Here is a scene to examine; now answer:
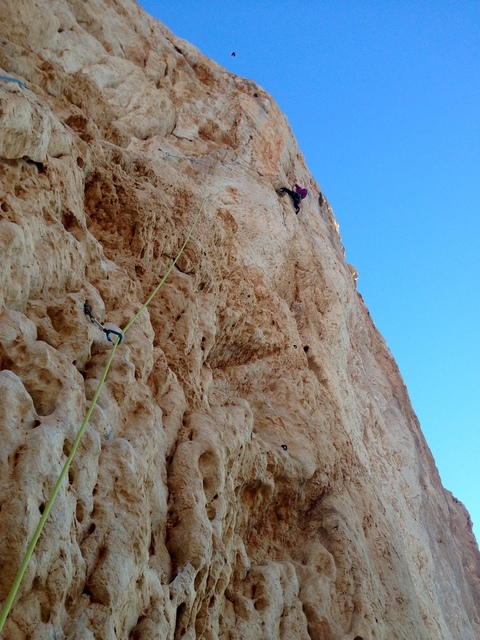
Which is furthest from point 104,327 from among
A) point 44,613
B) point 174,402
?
point 44,613

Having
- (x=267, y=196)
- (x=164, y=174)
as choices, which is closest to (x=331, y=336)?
(x=267, y=196)

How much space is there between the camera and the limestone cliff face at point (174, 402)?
395 cm

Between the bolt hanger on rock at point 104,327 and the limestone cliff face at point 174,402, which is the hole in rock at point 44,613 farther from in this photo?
the bolt hanger on rock at point 104,327

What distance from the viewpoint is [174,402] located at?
236 inches

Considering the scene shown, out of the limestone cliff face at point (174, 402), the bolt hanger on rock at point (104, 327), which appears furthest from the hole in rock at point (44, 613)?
the bolt hanger on rock at point (104, 327)

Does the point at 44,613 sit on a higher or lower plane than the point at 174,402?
lower

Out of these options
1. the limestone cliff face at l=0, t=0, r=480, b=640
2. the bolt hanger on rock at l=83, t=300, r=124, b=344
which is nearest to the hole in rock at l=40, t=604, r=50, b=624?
the limestone cliff face at l=0, t=0, r=480, b=640

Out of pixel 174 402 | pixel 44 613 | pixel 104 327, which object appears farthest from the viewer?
pixel 174 402

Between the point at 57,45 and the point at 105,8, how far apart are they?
2.92m

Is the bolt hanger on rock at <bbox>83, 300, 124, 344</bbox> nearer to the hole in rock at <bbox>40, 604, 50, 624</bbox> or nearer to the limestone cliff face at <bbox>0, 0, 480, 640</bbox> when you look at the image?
the limestone cliff face at <bbox>0, 0, 480, 640</bbox>

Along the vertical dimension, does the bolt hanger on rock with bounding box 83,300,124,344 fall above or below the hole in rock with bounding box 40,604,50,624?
above

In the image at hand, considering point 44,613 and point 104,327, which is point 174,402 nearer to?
point 104,327

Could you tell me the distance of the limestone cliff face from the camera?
3953 mm

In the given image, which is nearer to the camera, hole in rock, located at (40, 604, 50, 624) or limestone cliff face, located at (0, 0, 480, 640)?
hole in rock, located at (40, 604, 50, 624)
